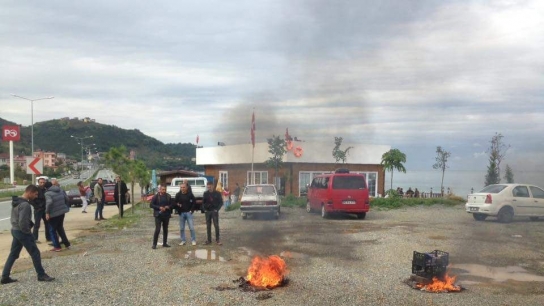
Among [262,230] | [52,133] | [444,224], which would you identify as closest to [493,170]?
[444,224]

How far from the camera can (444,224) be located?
1762 centimetres

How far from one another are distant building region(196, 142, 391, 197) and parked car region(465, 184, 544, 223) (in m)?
13.2

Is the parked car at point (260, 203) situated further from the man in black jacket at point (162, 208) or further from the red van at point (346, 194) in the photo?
the man in black jacket at point (162, 208)

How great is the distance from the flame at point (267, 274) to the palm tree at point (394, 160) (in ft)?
76.3

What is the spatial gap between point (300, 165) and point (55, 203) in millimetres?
24869

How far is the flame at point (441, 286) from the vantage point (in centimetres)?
781

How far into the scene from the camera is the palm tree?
30812 millimetres

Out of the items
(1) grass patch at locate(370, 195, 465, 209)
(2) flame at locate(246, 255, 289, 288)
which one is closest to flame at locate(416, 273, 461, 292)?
(2) flame at locate(246, 255, 289, 288)

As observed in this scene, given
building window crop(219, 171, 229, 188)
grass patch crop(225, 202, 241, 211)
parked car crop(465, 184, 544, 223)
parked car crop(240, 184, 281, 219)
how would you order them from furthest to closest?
building window crop(219, 171, 229, 188) < grass patch crop(225, 202, 241, 211) < parked car crop(240, 184, 281, 219) < parked car crop(465, 184, 544, 223)

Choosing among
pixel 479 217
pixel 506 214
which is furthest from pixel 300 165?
pixel 506 214

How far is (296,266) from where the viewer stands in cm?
988

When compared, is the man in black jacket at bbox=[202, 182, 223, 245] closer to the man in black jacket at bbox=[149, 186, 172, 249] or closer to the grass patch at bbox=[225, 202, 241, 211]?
the man in black jacket at bbox=[149, 186, 172, 249]

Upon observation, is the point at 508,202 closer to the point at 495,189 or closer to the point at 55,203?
the point at 495,189

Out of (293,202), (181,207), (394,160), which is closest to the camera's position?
(181,207)
